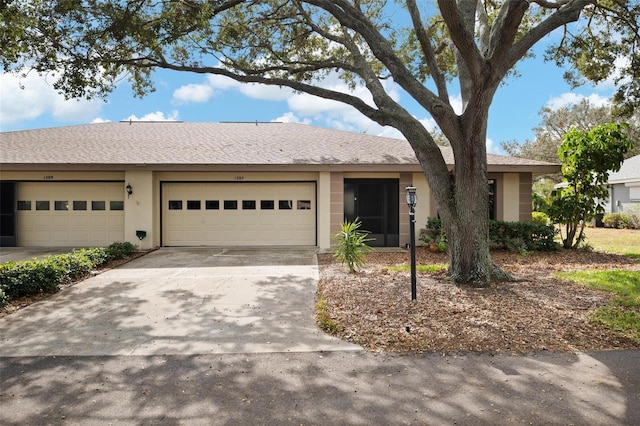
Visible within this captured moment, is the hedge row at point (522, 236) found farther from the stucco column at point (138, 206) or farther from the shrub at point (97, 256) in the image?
the shrub at point (97, 256)

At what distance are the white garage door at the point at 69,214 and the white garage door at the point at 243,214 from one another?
184cm

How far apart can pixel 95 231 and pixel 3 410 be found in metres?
10.9

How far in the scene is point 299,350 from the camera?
4.45m

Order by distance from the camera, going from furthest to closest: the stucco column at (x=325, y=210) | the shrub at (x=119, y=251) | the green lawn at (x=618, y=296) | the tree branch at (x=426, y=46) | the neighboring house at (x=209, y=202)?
the neighboring house at (x=209, y=202) → the stucco column at (x=325, y=210) → the shrub at (x=119, y=251) → the tree branch at (x=426, y=46) → the green lawn at (x=618, y=296)

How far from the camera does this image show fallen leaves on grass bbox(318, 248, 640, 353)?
455cm

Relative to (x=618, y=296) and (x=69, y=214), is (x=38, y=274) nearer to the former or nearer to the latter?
(x=69, y=214)

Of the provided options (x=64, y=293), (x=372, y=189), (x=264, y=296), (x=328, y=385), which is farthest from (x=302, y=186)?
(x=328, y=385)

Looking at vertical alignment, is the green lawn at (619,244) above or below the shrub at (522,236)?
below

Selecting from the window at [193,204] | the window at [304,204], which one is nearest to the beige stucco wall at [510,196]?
the window at [304,204]

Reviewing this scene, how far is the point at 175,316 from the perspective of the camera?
18.9 feet

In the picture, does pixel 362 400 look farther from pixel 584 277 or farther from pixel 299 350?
pixel 584 277

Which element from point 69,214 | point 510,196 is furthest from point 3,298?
point 510,196

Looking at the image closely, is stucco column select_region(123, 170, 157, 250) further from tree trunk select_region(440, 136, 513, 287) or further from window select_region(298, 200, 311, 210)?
tree trunk select_region(440, 136, 513, 287)

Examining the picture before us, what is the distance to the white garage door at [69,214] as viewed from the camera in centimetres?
→ 1291
